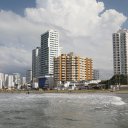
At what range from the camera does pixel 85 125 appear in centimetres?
2538

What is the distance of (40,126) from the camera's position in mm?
25453

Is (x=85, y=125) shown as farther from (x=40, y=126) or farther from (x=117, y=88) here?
(x=117, y=88)

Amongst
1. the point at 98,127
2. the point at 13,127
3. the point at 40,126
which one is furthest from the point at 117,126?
the point at 13,127

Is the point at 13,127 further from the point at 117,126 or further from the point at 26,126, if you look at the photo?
the point at 117,126

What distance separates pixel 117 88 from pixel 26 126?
178m

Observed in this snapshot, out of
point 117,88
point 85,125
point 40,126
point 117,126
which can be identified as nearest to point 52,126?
point 40,126

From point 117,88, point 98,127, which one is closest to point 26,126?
point 98,127

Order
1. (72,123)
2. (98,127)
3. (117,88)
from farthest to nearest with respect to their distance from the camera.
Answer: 1. (117,88)
2. (72,123)
3. (98,127)

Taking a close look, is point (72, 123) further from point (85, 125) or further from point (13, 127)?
point (13, 127)

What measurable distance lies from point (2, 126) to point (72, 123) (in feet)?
19.4

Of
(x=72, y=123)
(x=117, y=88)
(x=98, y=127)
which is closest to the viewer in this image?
(x=98, y=127)

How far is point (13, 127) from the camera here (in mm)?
24812

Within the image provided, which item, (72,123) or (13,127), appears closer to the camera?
(13,127)

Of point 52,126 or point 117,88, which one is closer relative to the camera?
point 52,126
